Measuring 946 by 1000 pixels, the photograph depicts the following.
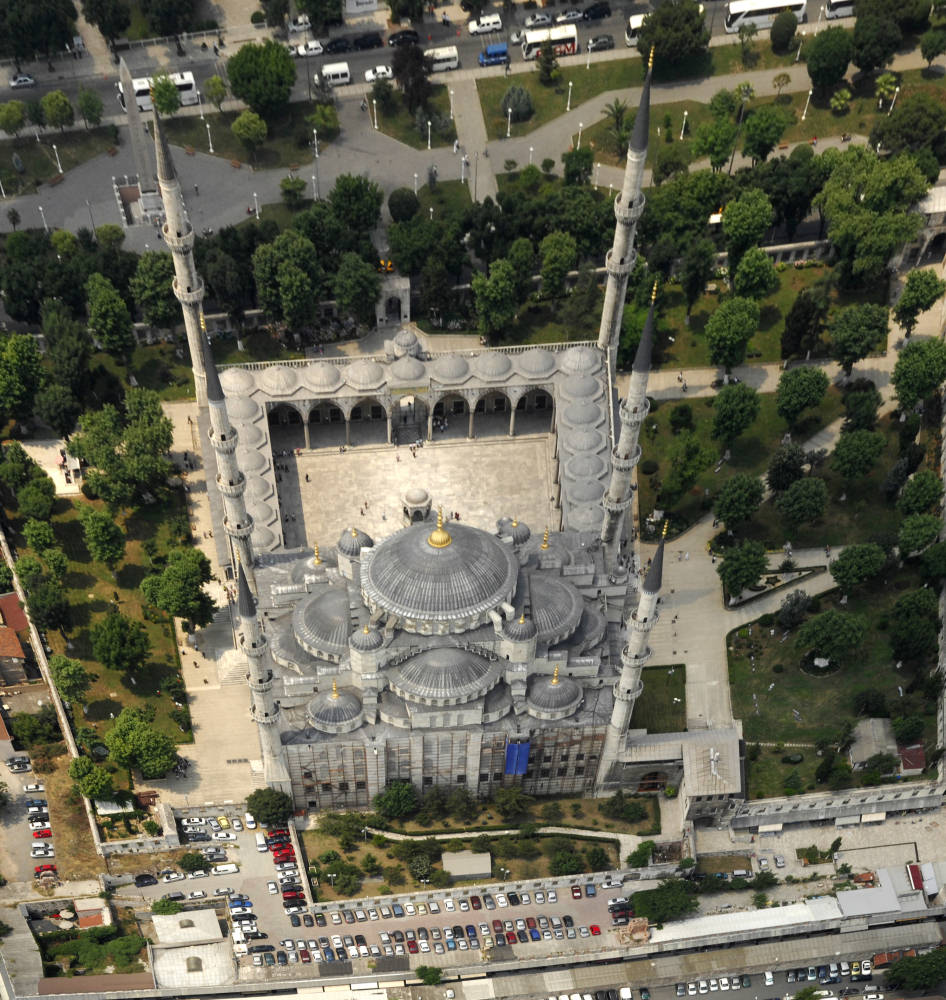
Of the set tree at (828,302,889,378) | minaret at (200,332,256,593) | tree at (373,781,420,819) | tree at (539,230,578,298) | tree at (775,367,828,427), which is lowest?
tree at (373,781,420,819)

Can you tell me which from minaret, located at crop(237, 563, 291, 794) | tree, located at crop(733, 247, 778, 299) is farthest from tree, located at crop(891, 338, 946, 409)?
minaret, located at crop(237, 563, 291, 794)

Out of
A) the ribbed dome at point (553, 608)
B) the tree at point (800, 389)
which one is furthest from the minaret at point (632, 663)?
the tree at point (800, 389)

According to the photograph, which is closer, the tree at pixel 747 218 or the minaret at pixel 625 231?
the minaret at pixel 625 231

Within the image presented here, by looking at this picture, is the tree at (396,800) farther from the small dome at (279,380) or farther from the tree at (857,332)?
the tree at (857,332)

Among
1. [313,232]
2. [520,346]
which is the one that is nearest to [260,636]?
[520,346]

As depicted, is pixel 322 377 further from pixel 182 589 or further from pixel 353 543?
pixel 353 543

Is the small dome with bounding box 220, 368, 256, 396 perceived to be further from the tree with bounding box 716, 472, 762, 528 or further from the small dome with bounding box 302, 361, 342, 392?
the tree with bounding box 716, 472, 762, 528
